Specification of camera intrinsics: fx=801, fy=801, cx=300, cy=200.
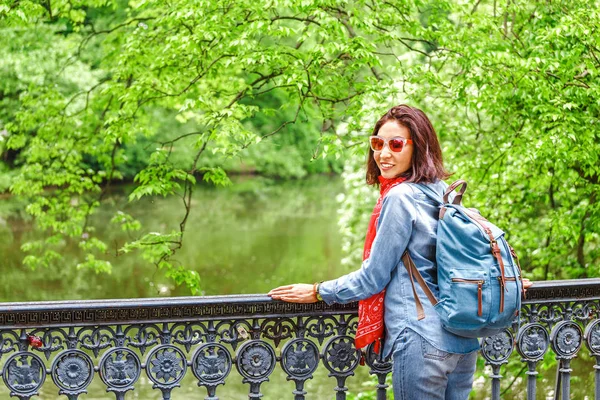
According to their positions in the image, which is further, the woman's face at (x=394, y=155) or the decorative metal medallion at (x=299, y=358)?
the decorative metal medallion at (x=299, y=358)

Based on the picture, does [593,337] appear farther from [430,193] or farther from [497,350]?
[430,193]

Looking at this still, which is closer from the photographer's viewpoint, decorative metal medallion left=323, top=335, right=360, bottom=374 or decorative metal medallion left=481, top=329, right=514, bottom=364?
decorative metal medallion left=323, top=335, right=360, bottom=374

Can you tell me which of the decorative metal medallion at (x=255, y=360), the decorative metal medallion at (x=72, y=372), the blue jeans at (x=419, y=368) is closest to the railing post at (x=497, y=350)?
the blue jeans at (x=419, y=368)

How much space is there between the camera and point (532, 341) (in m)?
3.89

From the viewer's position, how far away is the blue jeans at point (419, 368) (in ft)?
9.73

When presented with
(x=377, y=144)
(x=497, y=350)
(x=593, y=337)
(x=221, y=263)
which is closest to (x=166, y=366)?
(x=377, y=144)

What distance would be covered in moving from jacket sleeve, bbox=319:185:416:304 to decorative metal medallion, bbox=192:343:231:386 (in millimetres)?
772

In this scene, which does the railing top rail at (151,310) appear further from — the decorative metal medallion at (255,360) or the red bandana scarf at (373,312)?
the red bandana scarf at (373,312)

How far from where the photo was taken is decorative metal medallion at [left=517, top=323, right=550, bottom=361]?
3.85 meters

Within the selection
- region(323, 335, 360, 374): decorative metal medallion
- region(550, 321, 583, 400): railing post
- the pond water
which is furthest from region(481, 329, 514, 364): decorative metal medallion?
the pond water

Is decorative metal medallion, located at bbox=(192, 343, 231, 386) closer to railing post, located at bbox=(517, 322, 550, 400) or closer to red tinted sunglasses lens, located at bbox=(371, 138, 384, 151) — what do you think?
red tinted sunglasses lens, located at bbox=(371, 138, 384, 151)

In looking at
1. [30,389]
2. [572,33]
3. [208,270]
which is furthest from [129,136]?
[208,270]

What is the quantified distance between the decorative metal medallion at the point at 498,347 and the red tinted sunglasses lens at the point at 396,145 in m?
1.16

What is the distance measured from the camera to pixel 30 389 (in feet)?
10.8
